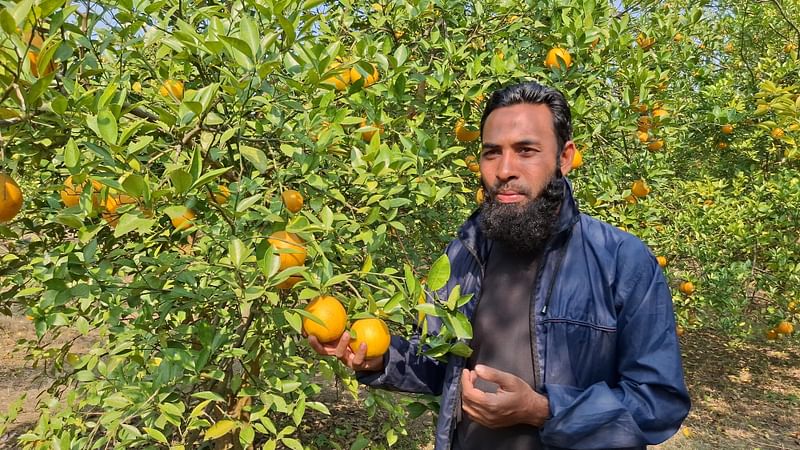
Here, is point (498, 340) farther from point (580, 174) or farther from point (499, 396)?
point (580, 174)

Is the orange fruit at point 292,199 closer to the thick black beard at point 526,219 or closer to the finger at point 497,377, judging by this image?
the thick black beard at point 526,219

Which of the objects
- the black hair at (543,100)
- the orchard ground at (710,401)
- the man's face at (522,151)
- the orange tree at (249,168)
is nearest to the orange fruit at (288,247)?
the orange tree at (249,168)

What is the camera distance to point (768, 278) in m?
4.53

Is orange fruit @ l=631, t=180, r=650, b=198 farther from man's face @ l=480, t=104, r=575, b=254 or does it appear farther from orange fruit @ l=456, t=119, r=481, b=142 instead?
man's face @ l=480, t=104, r=575, b=254

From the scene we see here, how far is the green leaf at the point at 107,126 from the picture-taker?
1.05 metres

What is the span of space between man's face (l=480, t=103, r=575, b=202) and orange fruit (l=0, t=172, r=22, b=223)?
1.20 metres

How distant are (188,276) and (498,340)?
85 centimetres

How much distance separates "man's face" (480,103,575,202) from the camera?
1549mm

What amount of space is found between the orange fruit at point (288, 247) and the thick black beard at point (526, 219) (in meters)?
0.57

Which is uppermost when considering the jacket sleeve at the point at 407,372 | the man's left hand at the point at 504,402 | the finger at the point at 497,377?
the finger at the point at 497,377

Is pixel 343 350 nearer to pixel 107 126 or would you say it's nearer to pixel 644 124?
pixel 107 126

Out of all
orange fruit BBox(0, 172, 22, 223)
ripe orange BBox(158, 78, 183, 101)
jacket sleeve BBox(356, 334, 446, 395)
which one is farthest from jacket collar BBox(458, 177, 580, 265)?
orange fruit BBox(0, 172, 22, 223)

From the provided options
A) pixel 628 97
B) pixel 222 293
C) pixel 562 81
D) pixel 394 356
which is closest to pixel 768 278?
pixel 628 97

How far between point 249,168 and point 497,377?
3.81 feet
